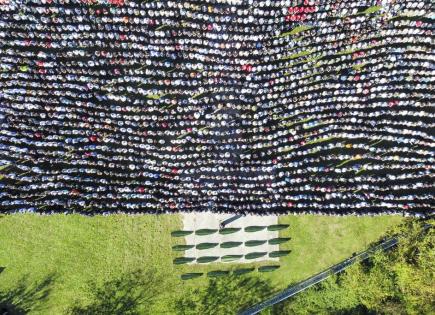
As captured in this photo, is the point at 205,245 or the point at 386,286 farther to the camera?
the point at 205,245

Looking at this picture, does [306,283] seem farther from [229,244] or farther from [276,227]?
[229,244]

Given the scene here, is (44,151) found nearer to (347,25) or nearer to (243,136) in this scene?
(243,136)

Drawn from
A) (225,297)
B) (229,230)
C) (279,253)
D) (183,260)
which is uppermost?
(229,230)

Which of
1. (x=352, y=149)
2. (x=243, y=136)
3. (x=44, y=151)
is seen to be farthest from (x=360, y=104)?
(x=44, y=151)

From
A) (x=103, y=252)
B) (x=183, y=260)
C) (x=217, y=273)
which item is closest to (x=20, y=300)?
(x=103, y=252)

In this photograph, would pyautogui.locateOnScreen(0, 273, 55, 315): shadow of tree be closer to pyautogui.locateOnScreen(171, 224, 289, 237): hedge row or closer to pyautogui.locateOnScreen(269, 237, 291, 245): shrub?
pyautogui.locateOnScreen(171, 224, 289, 237): hedge row
